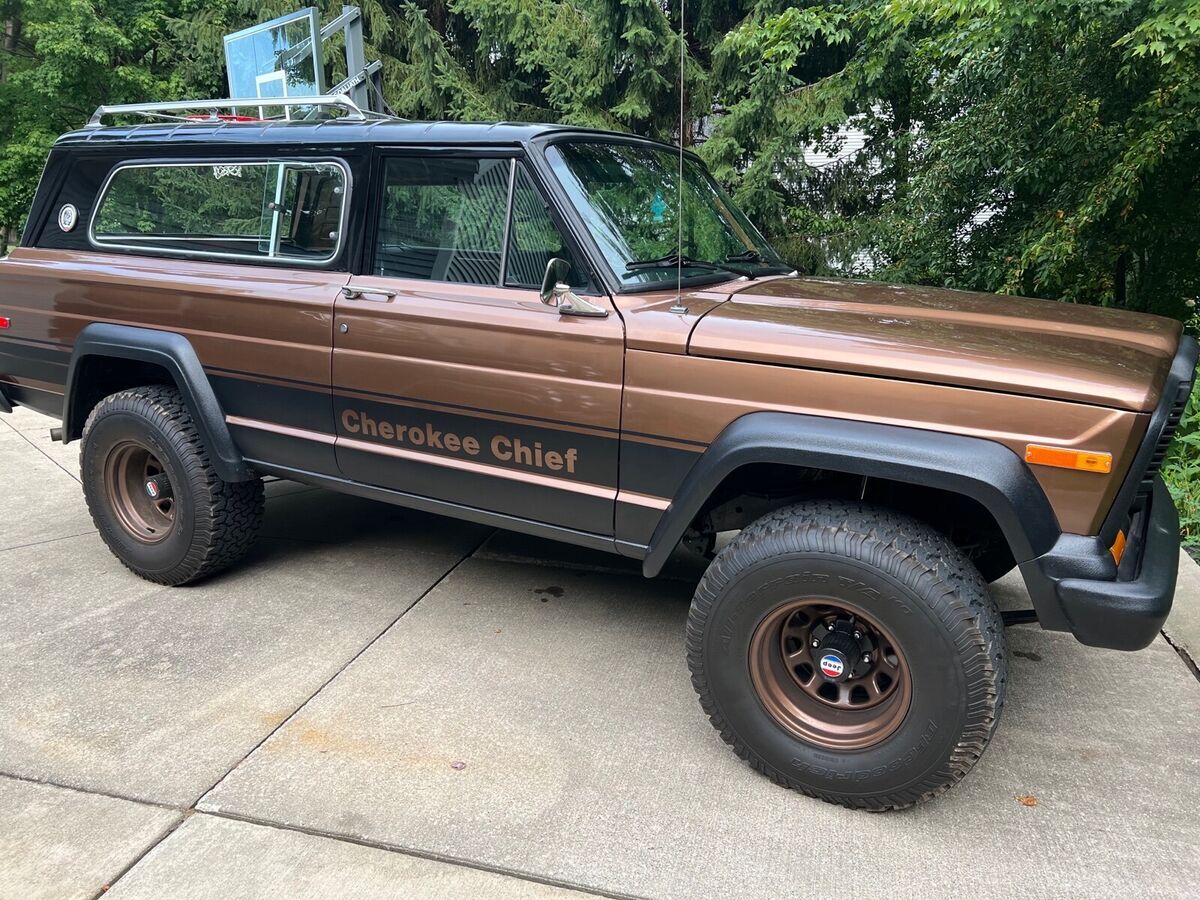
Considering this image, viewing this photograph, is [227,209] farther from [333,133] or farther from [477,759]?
[477,759]

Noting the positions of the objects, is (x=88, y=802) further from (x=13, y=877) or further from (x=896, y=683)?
(x=896, y=683)

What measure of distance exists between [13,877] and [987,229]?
21.7ft

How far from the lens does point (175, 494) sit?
12.3 ft

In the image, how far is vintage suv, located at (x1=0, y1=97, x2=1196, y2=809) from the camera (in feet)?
7.54

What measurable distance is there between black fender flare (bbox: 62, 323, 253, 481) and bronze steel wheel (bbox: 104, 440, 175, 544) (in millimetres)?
430

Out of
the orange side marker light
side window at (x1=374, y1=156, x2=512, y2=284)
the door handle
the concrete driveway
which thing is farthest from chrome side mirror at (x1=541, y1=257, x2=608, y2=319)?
the orange side marker light

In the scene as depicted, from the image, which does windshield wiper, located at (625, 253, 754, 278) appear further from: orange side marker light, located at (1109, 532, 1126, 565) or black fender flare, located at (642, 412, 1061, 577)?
orange side marker light, located at (1109, 532, 1126, 565)

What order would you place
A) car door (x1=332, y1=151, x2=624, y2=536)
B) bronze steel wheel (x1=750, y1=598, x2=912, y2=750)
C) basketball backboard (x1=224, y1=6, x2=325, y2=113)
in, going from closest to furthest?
1. bronze steel wheel (x1=750, y1=598, x2=912, y2=750)
2. car door (x1=332, y1=151, x2=624, y2=536)
3. basketball backboard (x1=224, y1=6, x2=325, y2=113)

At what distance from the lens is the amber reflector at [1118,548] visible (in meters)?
2.33

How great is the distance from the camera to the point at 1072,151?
17.7 feet

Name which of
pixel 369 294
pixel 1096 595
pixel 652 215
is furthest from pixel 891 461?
pixel 369 294

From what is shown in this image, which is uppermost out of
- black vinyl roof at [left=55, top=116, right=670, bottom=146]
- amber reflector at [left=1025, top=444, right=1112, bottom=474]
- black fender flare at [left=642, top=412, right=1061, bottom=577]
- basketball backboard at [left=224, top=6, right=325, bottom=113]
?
basketball backboard at [left=224, top=6, right=325, bottom=113]

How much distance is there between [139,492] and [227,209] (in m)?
1.39

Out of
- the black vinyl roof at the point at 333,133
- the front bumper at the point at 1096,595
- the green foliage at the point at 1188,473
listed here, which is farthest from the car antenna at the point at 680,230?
the green foliage at the point at 1188,473
